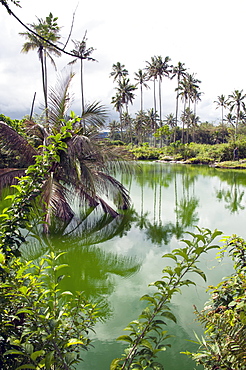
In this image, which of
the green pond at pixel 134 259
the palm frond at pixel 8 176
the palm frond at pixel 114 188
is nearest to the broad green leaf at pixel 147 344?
the green pond at pixel 134 259

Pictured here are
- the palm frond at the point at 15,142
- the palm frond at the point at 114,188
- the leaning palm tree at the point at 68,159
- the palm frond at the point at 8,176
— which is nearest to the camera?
the leaning palm tree at the point at 68,159

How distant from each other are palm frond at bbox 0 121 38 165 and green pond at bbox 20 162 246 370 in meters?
2.26

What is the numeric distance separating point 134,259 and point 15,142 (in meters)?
4.33

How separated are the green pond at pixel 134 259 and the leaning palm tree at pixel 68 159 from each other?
0.93m

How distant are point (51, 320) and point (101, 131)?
6.99 m

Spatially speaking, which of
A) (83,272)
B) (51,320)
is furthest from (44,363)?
(83,272)

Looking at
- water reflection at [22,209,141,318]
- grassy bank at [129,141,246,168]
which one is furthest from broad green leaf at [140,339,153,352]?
grassy bank at [129,141,246,168]

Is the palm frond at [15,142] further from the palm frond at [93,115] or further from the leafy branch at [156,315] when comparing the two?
the leafy branch at [156,315]

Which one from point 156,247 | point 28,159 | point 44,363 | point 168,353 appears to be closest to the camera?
point 44,363

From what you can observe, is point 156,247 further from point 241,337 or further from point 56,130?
point 241,337

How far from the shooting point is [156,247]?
20.8 ft

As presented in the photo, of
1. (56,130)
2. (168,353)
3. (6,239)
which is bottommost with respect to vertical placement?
(168,353)

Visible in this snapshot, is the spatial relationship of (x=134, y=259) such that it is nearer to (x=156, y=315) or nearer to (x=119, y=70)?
(x=156, y=315)

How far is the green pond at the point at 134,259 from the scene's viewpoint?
3.18 m
